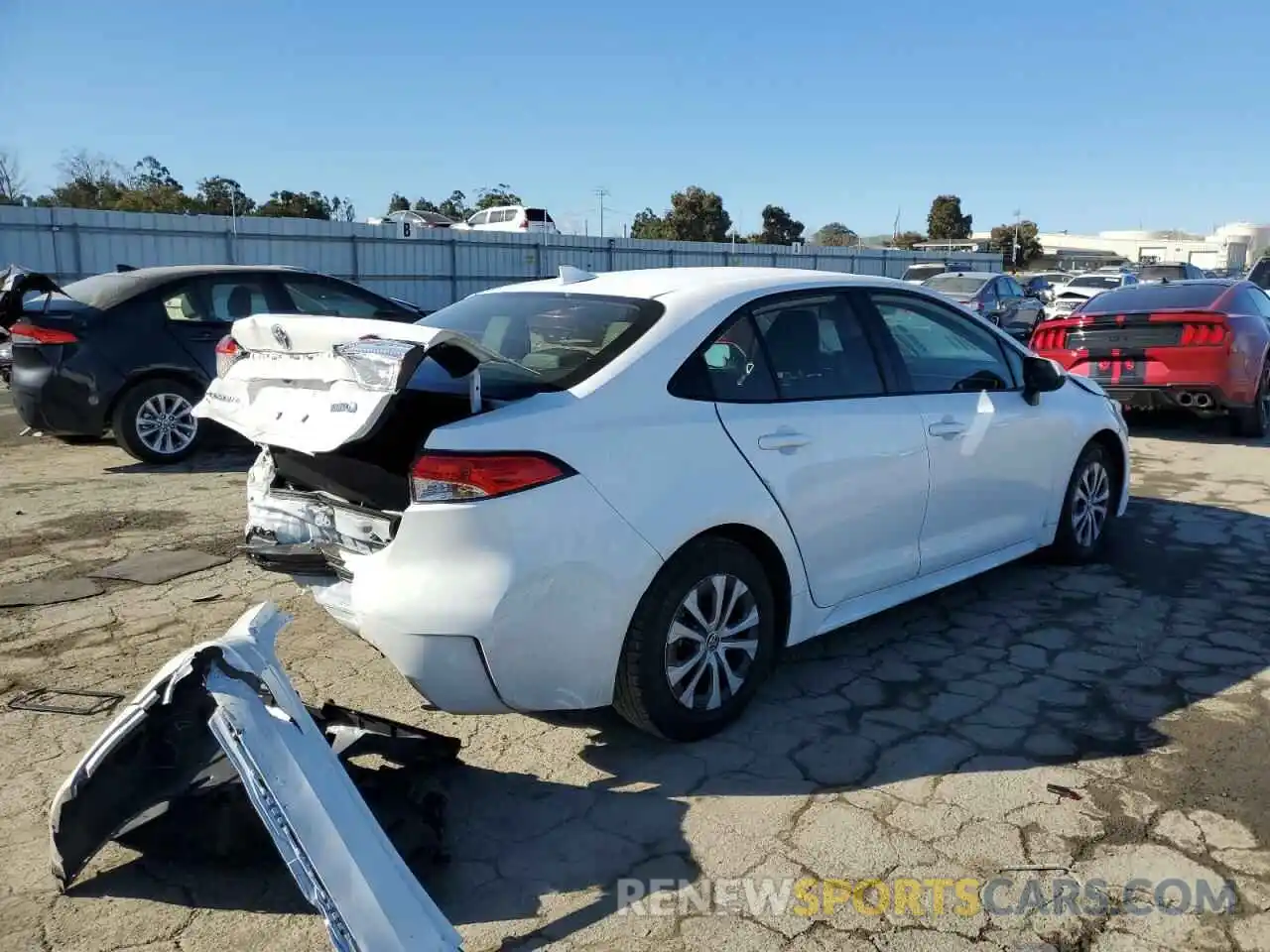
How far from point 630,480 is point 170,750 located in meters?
1.50

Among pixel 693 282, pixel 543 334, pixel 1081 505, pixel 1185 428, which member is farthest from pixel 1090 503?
pixel 1185 428

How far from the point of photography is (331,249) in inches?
805

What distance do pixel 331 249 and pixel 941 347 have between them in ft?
58.8

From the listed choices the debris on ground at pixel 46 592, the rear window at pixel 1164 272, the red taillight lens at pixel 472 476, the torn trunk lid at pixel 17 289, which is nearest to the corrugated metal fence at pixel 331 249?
the rear window at pixel 1164 272

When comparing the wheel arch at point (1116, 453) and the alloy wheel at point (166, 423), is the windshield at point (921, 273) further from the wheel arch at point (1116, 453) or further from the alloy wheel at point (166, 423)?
the alloy wheel at point (166, 423)

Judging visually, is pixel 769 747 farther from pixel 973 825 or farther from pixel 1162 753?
pixel 1162 753

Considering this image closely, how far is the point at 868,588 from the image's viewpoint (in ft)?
13.3

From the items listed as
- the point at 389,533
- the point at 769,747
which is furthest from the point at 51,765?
the point at 769,747

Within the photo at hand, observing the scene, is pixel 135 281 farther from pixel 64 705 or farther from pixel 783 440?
pixel 783 440

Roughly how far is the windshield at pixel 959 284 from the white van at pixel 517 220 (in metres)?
16.6

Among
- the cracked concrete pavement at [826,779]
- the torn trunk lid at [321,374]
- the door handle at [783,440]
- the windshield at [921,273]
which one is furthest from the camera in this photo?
the windshield at [921,273]

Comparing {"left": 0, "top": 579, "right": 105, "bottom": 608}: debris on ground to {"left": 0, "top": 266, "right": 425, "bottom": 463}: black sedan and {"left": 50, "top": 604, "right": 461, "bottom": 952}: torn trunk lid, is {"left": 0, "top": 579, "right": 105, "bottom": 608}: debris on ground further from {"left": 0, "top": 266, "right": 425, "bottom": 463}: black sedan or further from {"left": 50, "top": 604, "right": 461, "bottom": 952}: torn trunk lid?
{"left": 0, "top": 266, "right": 425, "bottom": 463}: black sedan

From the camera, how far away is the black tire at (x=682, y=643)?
3.26 meters

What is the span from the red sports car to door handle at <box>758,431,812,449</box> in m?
6.58
